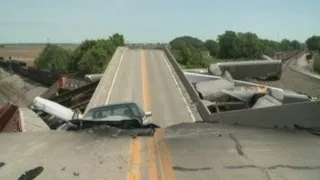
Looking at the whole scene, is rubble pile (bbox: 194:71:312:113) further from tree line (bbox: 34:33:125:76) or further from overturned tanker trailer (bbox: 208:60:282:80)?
tree line (bbox: 34:33:125:76)

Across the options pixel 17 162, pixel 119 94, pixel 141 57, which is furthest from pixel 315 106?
pixel 141 57

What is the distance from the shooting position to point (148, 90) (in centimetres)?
3075

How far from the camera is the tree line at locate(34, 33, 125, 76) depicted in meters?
102

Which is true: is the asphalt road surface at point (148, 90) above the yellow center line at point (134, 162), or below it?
below

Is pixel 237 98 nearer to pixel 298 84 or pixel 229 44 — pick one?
pixel 298 84

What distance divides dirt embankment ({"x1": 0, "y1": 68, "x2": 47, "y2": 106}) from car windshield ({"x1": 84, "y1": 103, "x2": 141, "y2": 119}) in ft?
73.8

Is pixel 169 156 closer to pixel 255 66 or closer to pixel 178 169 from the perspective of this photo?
pixel 178 169

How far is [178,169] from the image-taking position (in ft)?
33.2

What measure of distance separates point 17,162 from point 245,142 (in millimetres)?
5945

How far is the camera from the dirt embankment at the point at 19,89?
38938 millimetres

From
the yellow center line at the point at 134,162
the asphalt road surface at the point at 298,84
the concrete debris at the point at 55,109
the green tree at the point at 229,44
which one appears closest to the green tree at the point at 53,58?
the green tree at the point at 229,44

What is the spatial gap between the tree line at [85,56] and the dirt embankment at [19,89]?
84.5 feet

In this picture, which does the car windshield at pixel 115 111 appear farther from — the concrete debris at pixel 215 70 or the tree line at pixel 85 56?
the tree line at pixel 85 56

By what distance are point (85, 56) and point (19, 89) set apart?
52.9 metres
